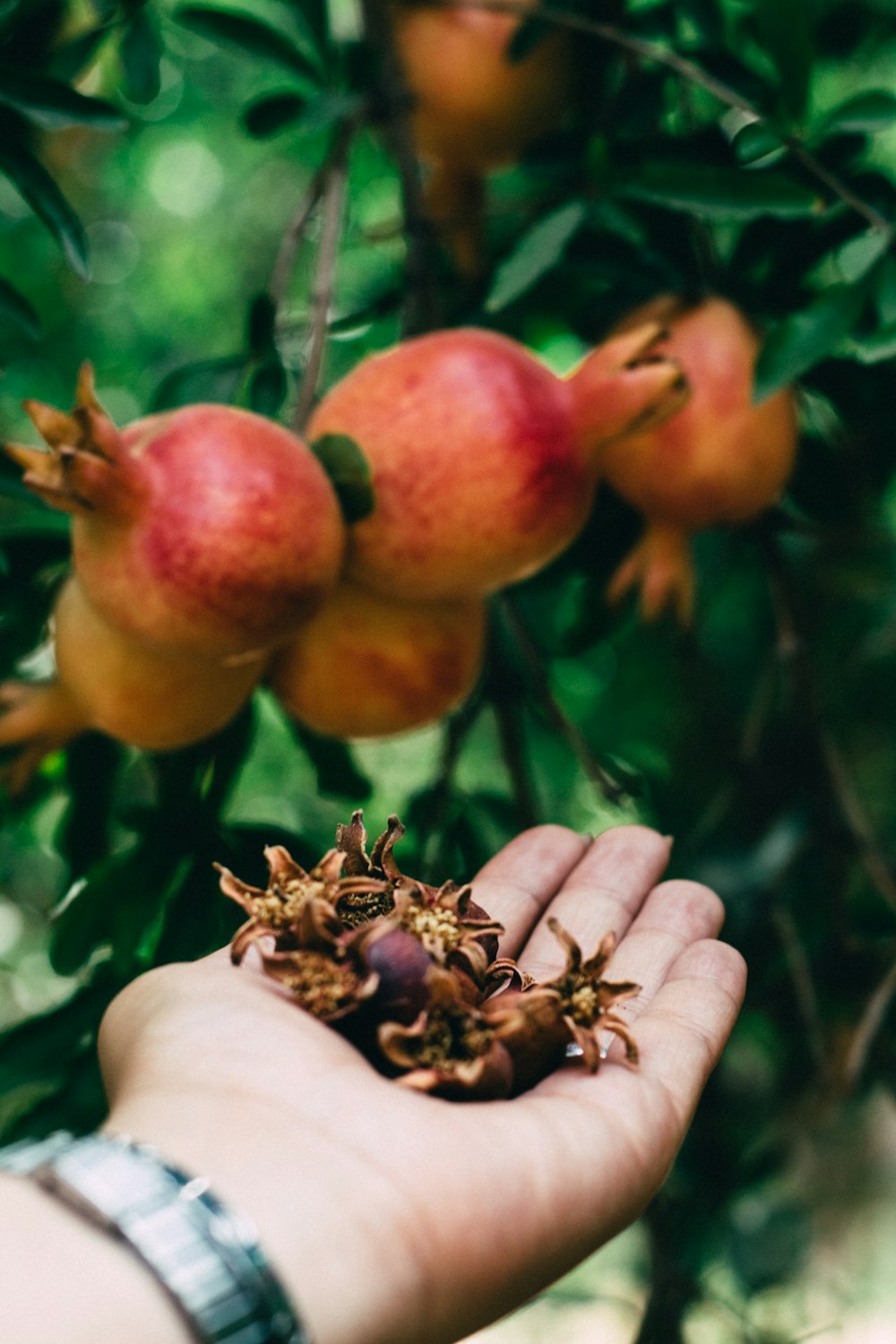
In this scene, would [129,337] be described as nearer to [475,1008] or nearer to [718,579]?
[718,579]

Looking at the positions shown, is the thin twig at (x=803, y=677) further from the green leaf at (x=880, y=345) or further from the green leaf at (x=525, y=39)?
the green leaf at (x=525, y=39)

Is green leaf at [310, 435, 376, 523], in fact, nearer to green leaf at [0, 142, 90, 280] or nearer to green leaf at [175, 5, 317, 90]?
green leaf at [0, 142, 90, 280]

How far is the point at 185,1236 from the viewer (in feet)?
1.65

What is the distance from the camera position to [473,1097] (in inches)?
23.7

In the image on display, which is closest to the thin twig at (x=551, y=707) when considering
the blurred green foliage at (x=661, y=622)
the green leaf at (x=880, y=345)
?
the blurred green foliage at (x=661, y=622)

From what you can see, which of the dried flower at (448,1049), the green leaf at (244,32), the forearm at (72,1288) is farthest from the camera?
the green leaf at (244,32)

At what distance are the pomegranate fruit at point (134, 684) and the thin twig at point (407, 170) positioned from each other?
32 centimetres

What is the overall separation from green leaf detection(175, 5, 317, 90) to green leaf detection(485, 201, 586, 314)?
0.31m

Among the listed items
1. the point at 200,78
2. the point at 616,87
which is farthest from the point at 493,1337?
the point at 200,78

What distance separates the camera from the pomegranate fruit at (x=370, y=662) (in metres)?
0.87

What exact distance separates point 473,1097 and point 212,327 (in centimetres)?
195

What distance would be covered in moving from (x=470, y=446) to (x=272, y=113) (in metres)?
0.48

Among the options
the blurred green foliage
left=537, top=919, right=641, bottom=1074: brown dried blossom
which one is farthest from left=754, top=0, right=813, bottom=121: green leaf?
left=537, top=919, right=641, bottom=1074: brown dried blossom

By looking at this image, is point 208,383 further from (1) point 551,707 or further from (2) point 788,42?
(2) point 788,42
